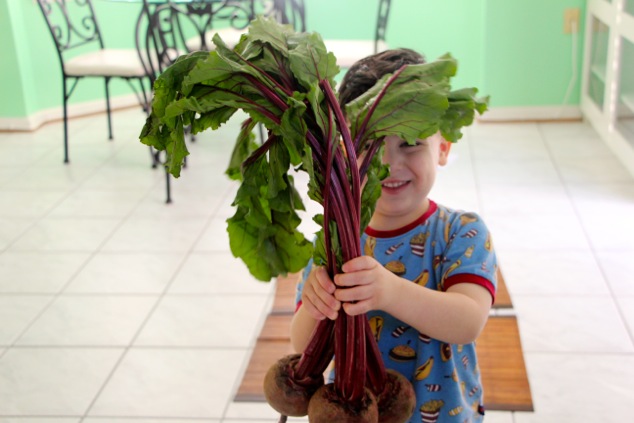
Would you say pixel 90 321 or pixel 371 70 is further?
pixel 90 321

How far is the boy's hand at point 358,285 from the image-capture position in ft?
2.56

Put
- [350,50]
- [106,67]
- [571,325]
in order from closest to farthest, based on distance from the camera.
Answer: [571,325] < [106,67] < [350,50]

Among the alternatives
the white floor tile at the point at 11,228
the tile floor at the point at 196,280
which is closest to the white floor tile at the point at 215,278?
the tile floor at the point at 196,280

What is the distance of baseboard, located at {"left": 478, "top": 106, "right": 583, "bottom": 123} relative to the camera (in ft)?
14.5

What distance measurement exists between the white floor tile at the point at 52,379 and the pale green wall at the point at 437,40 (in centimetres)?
266

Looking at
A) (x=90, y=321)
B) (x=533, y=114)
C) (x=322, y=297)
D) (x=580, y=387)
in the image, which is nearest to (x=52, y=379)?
(x=90, y=321)

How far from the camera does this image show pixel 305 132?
2.35ft

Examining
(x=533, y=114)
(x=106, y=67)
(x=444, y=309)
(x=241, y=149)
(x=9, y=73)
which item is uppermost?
(x=241, y=149)

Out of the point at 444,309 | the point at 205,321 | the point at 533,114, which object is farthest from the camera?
the point at 533,114

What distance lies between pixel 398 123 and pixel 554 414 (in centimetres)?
139

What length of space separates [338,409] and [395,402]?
0.27ft

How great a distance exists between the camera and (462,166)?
3795 millimetres

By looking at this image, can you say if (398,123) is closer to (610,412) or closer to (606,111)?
(610,412)

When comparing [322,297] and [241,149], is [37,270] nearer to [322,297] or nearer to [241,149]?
[241,149]
